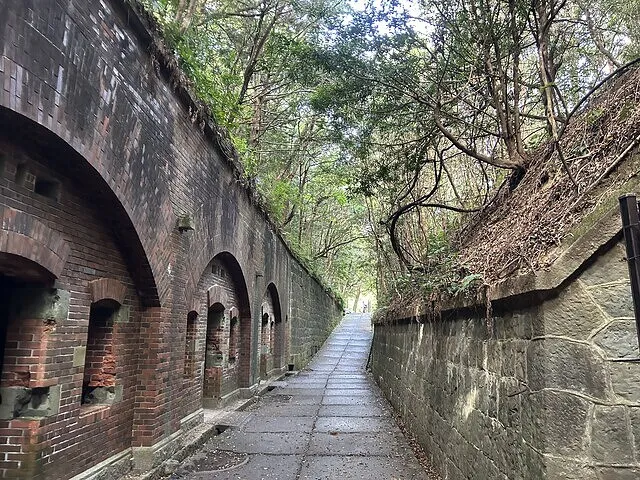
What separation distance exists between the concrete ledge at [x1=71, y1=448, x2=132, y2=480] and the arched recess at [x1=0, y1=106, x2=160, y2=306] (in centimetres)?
171

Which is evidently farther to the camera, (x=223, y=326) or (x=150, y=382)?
(x=223, y=326)

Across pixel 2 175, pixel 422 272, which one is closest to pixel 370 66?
pixel 422 272

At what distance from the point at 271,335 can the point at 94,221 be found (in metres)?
10.7

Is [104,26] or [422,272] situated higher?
[104,26]

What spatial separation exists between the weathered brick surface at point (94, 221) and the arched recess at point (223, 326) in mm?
975

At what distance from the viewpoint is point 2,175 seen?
3.66 meters

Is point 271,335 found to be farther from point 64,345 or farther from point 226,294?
point 64,345

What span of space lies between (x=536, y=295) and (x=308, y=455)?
4.68m

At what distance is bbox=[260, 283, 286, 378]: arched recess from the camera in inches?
548

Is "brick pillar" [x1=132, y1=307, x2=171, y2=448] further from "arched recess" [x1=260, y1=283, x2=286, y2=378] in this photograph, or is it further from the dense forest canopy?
"arched recess" [x1=260, y1=283, x2=286, y2=378]

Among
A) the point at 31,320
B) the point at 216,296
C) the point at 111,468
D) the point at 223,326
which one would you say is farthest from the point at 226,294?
the point at 31,320

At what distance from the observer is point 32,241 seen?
388cm

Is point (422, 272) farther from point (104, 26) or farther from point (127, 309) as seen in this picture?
point (104, 26)

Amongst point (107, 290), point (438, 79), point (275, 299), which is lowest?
point (107, 290)
